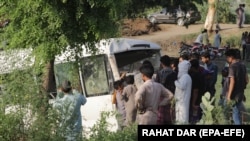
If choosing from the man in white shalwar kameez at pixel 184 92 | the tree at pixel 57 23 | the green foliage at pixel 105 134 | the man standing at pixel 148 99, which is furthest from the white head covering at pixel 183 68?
the green foliage at pixel 105 134

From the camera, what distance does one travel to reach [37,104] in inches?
298

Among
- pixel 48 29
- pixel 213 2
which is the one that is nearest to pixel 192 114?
pixel 48 29

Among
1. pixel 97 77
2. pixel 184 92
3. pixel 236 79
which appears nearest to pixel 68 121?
pixel 184 92

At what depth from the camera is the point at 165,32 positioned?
35312 millimetres

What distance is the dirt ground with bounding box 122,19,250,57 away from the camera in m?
29.9

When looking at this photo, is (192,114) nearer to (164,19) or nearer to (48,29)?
(48,29)

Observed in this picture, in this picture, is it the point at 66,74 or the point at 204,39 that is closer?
the point at 66,74

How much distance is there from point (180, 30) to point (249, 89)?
19.8m

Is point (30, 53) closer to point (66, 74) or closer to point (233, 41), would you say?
point (66, 74)

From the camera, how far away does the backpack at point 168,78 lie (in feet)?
36.6

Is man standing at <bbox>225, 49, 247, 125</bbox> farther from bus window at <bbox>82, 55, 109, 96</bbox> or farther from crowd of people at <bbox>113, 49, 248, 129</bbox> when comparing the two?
bus window at <bbox>82, 55, 109, 96</bbox>

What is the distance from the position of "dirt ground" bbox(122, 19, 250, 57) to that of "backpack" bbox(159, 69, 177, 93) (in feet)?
55.0

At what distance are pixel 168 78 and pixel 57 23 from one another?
8.67 feet

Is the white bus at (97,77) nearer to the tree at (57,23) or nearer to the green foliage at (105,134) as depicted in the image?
the tree at (57,23)
